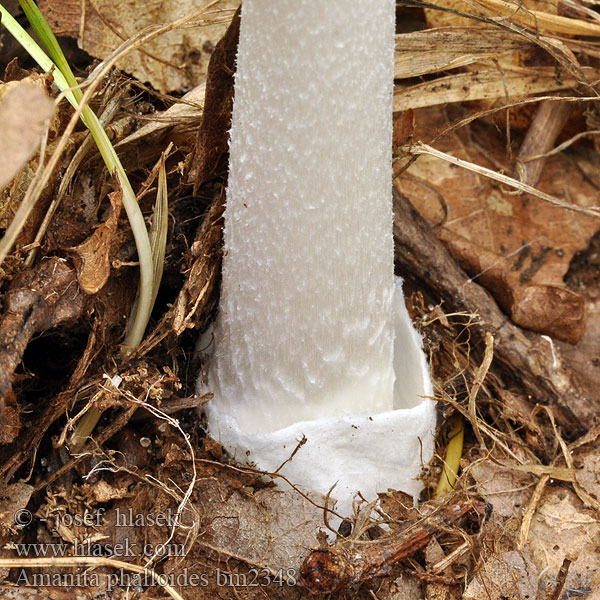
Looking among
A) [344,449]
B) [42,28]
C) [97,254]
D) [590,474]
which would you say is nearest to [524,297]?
[590,474]

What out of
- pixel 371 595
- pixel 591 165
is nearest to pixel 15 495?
pixel 371 595

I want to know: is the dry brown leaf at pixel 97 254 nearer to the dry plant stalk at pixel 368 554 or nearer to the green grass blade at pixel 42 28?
the green grass blade at pixel 42 28

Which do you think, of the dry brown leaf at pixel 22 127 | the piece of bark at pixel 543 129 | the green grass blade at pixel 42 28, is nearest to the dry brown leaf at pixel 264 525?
the dry brown leaf at pixel 22 127

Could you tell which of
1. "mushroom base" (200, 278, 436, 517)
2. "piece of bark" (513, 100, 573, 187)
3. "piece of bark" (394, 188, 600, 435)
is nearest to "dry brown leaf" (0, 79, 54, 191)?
"mushroom base" (200, 278, 436, 517)

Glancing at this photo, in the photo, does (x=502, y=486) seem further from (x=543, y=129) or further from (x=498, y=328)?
(x=543, y=129)

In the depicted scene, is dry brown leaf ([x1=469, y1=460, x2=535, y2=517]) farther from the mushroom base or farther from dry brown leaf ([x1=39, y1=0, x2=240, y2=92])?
dry brown leaf ([x1=39, y1=0, x2=240, y2=92])

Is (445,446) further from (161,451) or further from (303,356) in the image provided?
(161,451)
